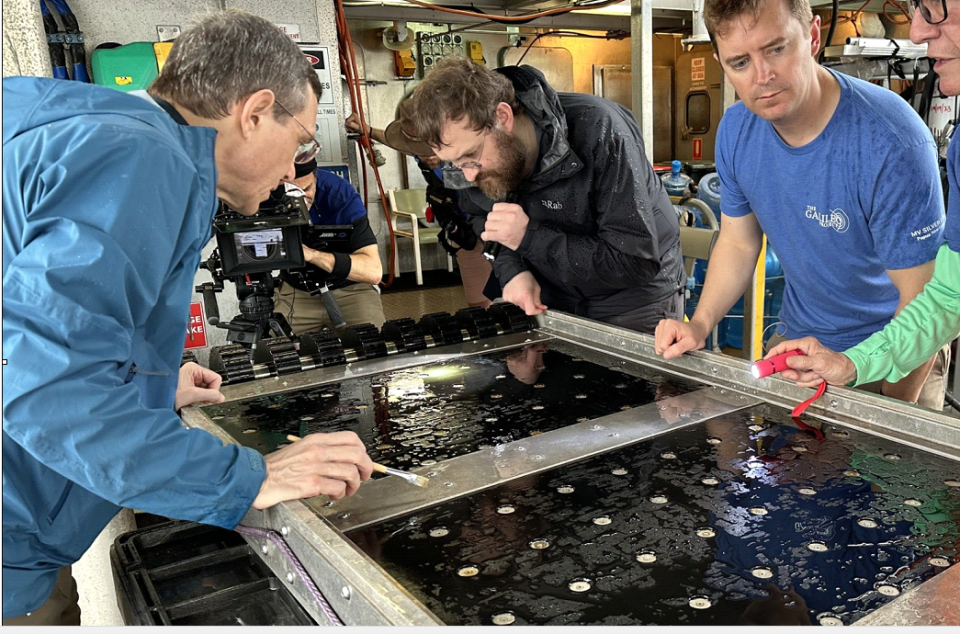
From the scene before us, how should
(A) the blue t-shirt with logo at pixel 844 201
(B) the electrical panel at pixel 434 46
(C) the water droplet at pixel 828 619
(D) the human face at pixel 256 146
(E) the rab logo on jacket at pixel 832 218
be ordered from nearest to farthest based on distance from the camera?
(C) the water droplet at pixel 828 619 < (D) the human face at pixel 256 146 < (A) the blue t-shirt with logo at pixel 844 201 < (E) the rab logo on jacket at pixel 832 218 < (B) the electrical panel at pixel 434 46

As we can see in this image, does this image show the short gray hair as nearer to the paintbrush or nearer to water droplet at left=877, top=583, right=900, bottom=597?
the paintbrush

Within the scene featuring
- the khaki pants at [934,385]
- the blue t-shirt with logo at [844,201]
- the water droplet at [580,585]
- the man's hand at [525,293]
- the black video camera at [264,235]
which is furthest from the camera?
the black video camera at [264,235]

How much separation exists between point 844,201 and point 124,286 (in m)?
1.57

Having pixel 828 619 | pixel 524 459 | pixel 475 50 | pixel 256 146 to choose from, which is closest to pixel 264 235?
pixel 256 146

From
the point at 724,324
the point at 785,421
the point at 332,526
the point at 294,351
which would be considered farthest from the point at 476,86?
the point at 724,324

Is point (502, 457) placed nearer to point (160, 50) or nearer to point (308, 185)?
point (308, 185)

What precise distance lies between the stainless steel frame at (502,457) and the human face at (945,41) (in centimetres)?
63

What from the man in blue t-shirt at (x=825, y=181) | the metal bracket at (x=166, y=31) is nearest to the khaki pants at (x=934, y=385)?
the man in blue t-shirt at (x=825, y=181)

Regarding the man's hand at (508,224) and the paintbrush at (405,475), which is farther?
the man's hand at (508,224)

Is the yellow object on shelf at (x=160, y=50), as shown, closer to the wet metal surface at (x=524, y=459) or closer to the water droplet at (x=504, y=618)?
the wet metal surface at (x=524, y=459)

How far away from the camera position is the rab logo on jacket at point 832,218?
5.87ft

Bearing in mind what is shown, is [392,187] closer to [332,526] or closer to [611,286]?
[611,286]

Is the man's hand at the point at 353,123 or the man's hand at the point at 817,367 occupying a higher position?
the man's hand at the point at 353,123

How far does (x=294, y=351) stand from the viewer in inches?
78.5
